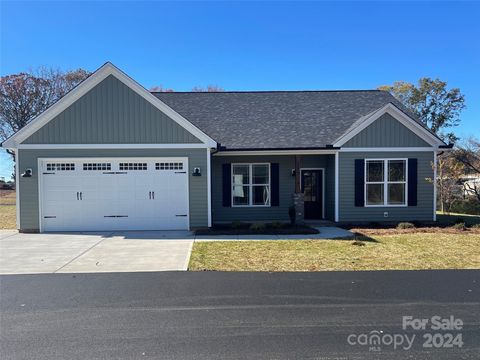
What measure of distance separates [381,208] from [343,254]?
5974 millimetres

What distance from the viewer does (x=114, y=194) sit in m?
12.3

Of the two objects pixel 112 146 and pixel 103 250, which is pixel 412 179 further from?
pixel 103 250

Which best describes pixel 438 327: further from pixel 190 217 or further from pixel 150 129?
pixel 150 129

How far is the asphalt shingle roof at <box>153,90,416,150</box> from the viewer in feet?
46.0

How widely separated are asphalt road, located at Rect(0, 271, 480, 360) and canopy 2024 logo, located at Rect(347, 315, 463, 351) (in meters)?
0.03

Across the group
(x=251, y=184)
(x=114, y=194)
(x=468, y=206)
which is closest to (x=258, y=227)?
(x=251, y=184)

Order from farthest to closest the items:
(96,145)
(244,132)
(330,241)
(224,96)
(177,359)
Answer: (224,96)
(244,132)
(96,145)
(330,241)
(177,359)

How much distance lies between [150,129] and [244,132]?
396cm

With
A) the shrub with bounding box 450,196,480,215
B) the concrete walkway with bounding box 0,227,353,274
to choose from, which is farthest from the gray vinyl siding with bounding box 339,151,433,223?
the shrub with bounding box 450,196,480,215

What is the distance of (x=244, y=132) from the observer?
14.6 metres

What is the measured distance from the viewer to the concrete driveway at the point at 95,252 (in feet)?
24.6

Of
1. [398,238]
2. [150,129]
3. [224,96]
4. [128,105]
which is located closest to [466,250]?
[398,238]

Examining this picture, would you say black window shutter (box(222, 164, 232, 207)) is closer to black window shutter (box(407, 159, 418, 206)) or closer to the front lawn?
the front lawn

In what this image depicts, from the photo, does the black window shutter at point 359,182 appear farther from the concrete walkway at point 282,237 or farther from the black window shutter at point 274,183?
the black window shutter at point 274,183
